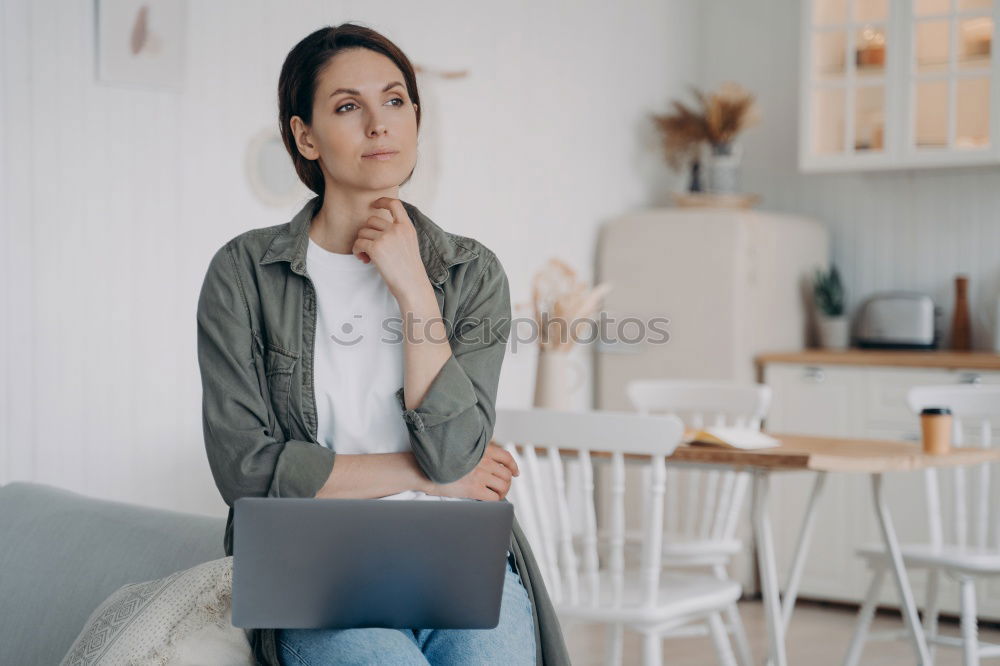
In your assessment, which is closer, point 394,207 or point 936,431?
point 394,207

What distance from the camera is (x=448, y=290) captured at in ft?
4.74

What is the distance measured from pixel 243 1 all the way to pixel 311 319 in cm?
200

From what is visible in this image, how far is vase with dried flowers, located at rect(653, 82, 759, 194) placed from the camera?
4.69 meters

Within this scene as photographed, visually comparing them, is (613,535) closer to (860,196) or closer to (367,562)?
(367,562)

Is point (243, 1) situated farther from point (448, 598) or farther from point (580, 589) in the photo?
point (448, 598)

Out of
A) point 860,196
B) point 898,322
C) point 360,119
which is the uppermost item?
point 860,196

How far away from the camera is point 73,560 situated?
1.93m

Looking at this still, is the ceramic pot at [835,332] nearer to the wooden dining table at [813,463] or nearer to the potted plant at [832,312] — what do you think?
the potted plant at [832,312]

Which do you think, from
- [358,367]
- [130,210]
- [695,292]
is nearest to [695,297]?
[695,292]

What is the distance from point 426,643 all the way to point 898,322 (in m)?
3.55

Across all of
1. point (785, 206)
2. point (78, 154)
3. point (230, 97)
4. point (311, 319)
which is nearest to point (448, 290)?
point (311, 319)

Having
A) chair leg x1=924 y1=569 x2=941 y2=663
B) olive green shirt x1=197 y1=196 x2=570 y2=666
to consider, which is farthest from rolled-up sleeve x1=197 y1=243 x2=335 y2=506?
chair leg x1=924 y1=569 x2=941 y2=663

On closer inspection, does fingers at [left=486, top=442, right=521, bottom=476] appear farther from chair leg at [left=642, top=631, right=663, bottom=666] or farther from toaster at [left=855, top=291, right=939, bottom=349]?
toaster at [left=855, top=291, right=939, bottom=349]

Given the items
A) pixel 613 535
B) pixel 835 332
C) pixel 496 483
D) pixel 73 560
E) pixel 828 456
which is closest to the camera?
pixel 496 483
